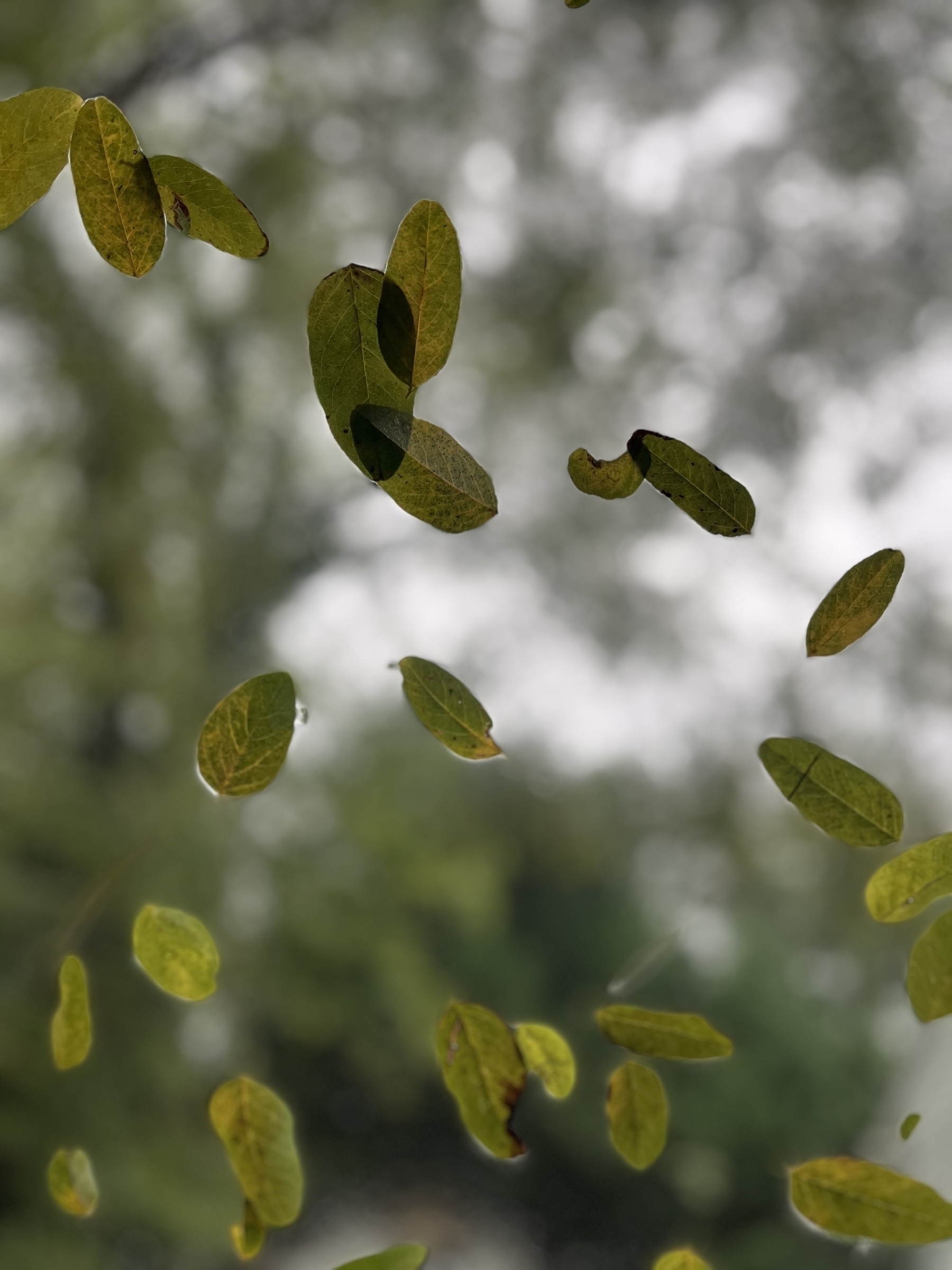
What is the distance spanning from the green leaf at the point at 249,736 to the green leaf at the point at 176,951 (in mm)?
27

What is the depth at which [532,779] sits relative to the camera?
75 cm

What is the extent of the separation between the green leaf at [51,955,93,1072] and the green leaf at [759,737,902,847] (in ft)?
0.36

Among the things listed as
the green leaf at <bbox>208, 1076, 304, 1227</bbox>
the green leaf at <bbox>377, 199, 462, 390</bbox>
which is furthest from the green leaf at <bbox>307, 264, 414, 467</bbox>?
the green leaf at <bbox>208, 1076, 304, 1227</bbox>

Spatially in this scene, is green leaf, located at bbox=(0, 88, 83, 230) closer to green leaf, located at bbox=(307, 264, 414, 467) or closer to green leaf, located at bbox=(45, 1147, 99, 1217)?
green leaf, located at bbox=(307, 264, 414, 467)

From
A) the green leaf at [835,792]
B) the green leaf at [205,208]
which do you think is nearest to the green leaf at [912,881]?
the green leaf at [835,792]

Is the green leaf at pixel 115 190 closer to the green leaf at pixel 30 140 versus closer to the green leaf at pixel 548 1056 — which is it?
the green leaf at pixel 30 140

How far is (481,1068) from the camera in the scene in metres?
0.13

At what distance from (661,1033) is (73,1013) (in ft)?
0.30

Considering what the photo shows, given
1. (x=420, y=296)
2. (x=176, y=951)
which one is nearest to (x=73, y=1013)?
(x=176, y=951)

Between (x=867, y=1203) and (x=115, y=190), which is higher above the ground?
(x=115, y=190)

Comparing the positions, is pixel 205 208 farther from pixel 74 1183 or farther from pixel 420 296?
pixel 74 1183

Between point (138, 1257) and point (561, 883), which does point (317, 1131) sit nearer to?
point (138, 1257)

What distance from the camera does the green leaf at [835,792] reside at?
12 cm

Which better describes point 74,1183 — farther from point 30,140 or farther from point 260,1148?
point 30,140
